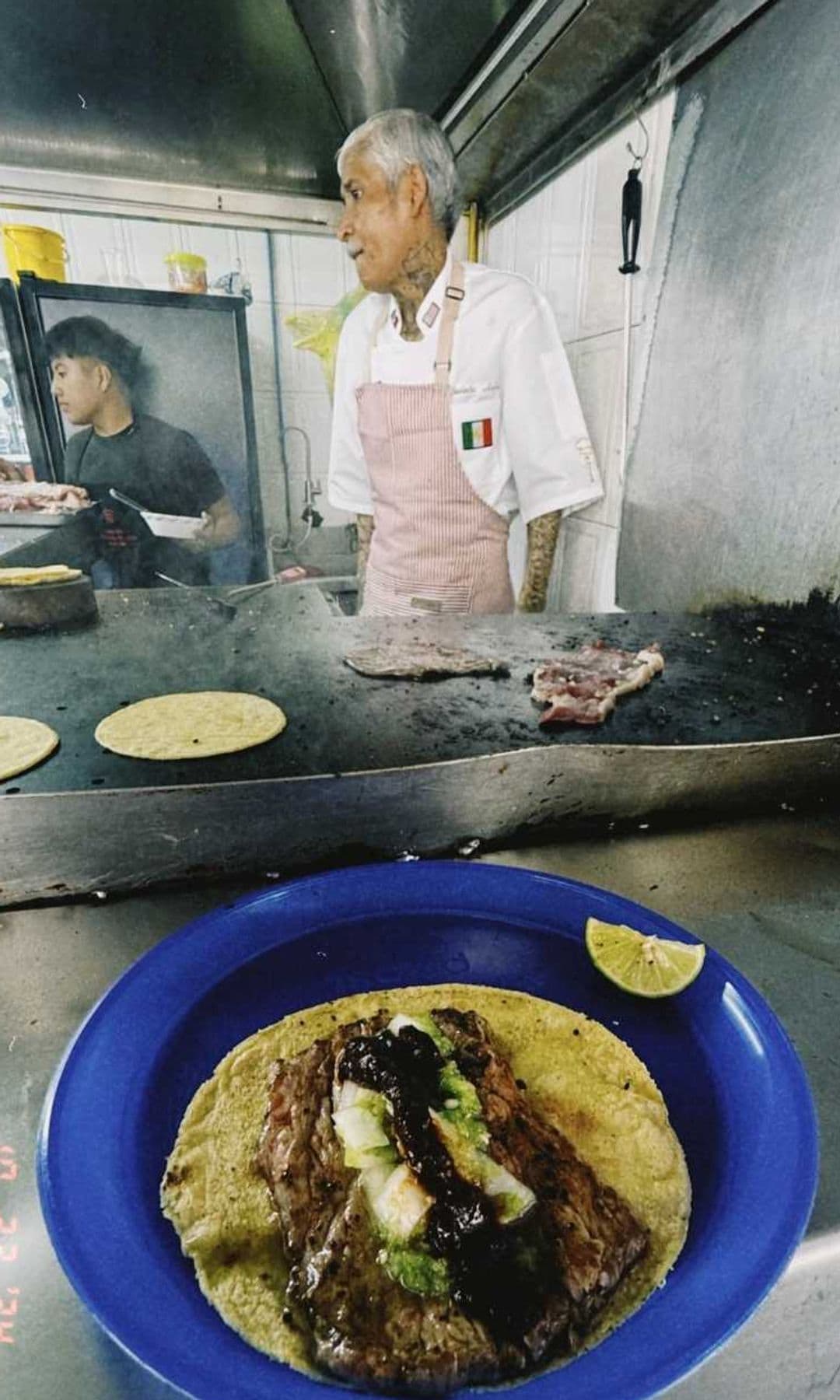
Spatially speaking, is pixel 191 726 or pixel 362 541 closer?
pixel 191 726

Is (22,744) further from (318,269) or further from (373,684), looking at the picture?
(318,269)

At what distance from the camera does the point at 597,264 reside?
6.35ft

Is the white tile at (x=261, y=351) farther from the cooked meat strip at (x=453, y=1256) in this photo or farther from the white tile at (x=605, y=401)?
the cooked meat strip at (x=453, y=1256)

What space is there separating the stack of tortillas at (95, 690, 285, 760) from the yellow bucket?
2.03m

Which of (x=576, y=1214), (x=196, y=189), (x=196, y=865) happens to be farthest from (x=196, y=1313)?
(x=196, y=189)

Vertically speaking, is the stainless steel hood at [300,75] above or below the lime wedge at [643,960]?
above

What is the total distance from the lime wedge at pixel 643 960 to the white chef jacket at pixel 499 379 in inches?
Result: 68.7

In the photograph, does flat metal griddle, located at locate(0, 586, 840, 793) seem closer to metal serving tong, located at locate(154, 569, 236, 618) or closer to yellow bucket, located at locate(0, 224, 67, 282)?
metal serving tong, located at locate(154, 569, 236, 618)

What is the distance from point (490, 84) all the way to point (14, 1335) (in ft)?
7.42

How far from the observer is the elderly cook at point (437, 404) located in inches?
70.2

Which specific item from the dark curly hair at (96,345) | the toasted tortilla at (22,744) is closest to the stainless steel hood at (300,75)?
the toasted tortilla at (22,744)

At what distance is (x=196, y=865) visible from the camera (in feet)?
3.51

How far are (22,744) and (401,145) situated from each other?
167 cm

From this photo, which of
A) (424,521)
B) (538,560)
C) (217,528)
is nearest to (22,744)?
(424,521)
